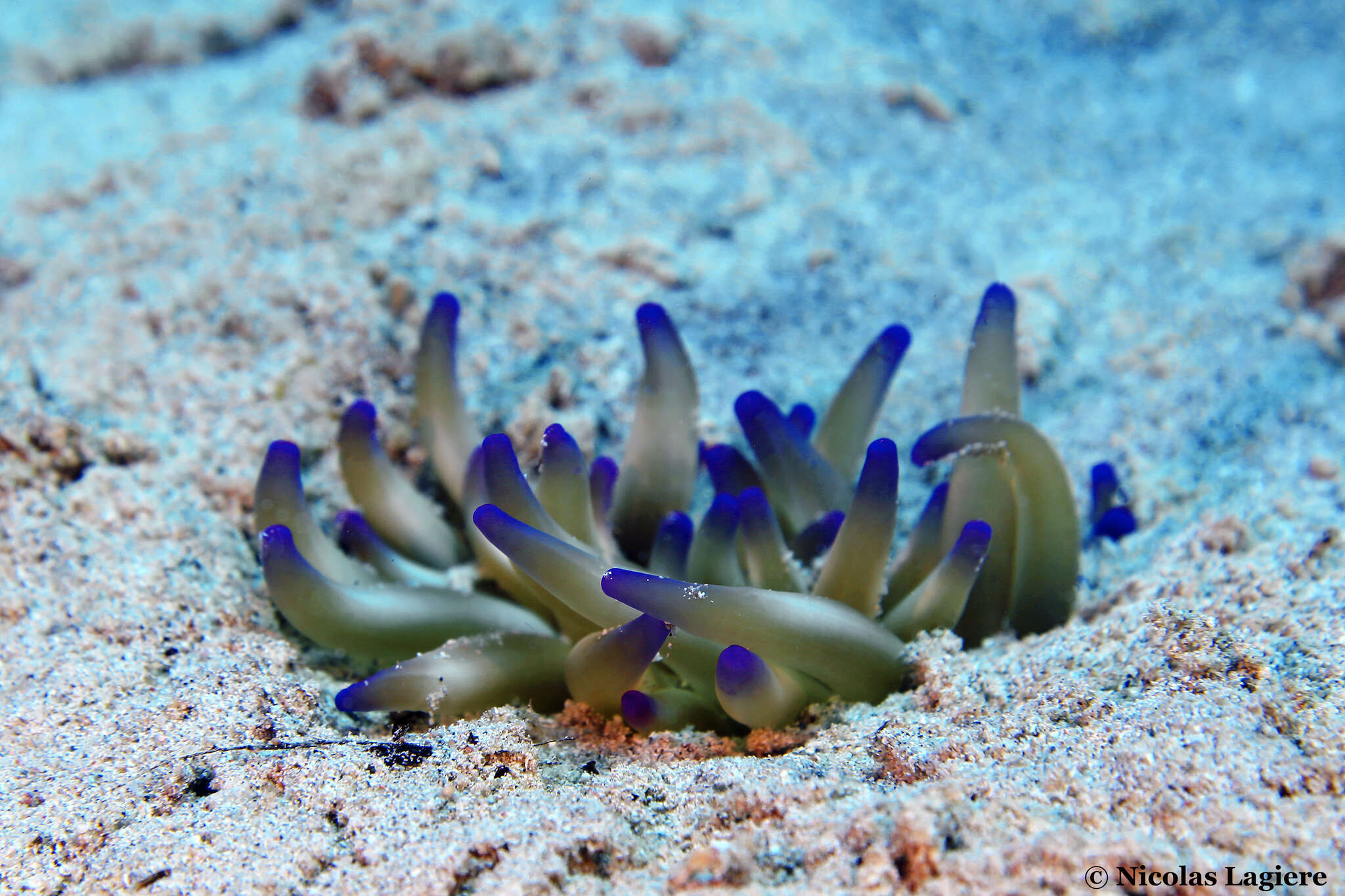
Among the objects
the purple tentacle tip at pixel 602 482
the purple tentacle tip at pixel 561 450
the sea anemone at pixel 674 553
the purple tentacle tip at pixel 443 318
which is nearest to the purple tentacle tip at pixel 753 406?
the sea anemone at pixel 674 553

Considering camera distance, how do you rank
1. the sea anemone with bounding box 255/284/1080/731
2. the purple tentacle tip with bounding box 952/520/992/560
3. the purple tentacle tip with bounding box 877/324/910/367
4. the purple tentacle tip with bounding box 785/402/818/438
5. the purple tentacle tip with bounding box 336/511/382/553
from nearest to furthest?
the sea anemone with bounding box 255/284/1080/731, the purple tentacle tip with bounding box 952/520/992/560, the purple tentacle tip with bounding box 336/511/382/553, the purple tentacle tip with bounding box 877/324/910/367, the purple tentacle tip with bounding box 785/402/818/438

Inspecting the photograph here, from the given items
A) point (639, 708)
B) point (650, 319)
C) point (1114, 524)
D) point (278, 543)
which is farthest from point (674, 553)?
point (1114, 524)

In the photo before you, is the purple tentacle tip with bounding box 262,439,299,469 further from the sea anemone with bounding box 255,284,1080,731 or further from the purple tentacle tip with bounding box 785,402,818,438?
the purple tentacle tip with bounding box 785,402,818,438

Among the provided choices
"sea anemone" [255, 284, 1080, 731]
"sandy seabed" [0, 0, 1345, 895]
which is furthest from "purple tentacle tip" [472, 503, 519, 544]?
"sandy seabed" [0, 0, 1345, 895]

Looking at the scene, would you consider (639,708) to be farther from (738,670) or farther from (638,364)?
(638,364)

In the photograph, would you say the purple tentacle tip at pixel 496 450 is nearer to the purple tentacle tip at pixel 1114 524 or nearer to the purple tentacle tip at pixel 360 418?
the purple tentacle tip at pixel 360 418

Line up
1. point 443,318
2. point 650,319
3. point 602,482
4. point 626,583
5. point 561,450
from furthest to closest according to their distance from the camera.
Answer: point 443,318 < point 650,319 < point 602,482 < point 561,450 < point 626,583
